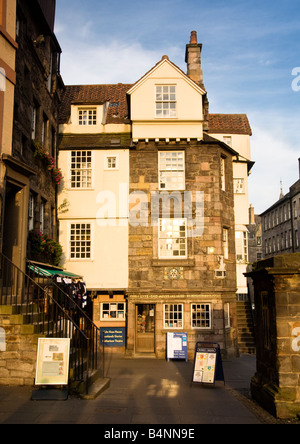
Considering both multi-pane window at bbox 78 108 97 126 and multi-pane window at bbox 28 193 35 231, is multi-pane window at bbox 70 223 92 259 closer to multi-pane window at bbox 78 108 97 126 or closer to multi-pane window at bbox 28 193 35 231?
multi-pane window at bbox 28 193 35 231

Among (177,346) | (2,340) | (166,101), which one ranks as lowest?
(177,346)

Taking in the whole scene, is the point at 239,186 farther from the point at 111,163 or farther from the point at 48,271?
the point at 48,271

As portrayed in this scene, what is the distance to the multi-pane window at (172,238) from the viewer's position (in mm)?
18828

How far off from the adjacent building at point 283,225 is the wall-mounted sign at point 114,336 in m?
35.3

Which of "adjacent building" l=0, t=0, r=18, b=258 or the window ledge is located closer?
"adjacent building" l=0, t=0, r=18, b=258

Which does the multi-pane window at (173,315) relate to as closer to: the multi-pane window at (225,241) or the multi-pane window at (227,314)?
the multi-pane window at (227,314)

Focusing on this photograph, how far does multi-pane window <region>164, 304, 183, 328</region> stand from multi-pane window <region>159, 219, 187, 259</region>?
7.16 ft

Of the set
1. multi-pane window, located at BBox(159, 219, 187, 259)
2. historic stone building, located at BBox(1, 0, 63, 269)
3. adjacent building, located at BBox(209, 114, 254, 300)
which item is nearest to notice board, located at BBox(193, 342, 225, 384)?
historic stone building, located at BBox(1, 0, 63, 269)

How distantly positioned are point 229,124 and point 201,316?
437 inches

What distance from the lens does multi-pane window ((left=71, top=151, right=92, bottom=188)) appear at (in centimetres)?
1939

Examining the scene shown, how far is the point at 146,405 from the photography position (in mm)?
9578

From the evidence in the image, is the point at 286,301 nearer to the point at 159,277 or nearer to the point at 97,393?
the point at 97,393

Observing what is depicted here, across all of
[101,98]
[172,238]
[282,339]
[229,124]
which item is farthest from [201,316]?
[101,98]
